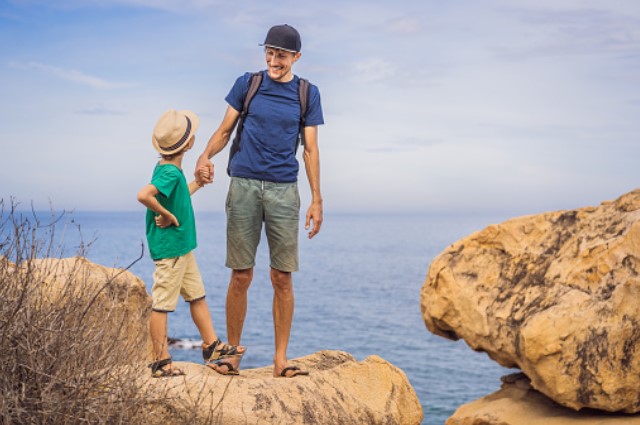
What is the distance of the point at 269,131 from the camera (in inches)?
251

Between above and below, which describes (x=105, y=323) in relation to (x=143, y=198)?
below

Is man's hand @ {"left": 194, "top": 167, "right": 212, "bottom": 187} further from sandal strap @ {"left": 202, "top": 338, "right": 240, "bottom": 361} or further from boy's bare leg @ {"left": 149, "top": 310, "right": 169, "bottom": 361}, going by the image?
sandal strap @ {"left": 202, "top": 338, "right": 240, "bottom": 361}

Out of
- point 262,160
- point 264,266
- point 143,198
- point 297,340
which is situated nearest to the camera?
point 143,198

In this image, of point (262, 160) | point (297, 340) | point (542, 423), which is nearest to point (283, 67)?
point (262, 160)

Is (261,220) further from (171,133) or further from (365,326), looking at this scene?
(365,326)

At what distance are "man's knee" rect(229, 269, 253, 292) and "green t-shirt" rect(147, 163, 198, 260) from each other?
0.63 m

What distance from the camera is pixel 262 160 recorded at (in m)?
6.34

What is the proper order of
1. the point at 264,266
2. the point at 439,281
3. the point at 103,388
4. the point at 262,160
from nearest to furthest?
the point at 103,388 → the point at 262,160 → the point at 439,281 → the point at 264,266

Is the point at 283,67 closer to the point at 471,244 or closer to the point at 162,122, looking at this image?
the point at 162,122

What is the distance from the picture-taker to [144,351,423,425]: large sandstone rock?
5.60 m

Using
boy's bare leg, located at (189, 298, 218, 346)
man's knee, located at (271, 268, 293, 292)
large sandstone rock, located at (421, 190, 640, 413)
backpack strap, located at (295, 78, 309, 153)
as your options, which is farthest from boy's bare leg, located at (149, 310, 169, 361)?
large sandstone rock, located at (421, 190, 640, 413)

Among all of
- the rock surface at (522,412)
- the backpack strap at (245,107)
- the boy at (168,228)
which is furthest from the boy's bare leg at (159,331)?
the rock surface at (522,412)

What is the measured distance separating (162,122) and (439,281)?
4.51m

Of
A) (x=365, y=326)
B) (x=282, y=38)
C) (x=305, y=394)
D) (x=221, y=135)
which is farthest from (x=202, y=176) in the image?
(x=365, y=326)
